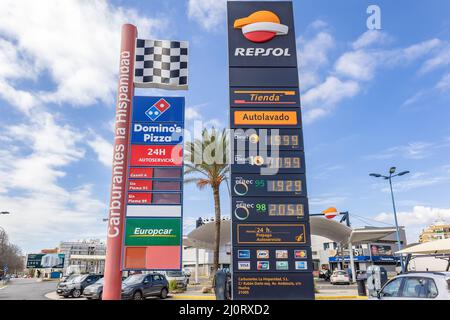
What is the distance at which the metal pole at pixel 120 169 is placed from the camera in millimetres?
12242

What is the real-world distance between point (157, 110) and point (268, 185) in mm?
5184

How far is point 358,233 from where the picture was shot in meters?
33.9

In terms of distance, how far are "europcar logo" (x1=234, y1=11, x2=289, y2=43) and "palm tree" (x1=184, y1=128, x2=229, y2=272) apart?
1087 centimetres

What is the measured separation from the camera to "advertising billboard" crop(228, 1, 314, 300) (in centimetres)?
1149

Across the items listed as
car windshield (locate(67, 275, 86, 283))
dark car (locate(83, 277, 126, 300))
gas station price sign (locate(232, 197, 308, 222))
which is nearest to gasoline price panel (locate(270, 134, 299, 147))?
gas station price sign (locate(232, 197, 308, 222))

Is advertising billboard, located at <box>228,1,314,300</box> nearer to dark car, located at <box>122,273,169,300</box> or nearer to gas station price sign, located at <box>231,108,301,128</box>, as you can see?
gas station price sign, located at <box>231,108,301,128</box>

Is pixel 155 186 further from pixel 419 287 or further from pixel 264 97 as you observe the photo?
pixel 419 287

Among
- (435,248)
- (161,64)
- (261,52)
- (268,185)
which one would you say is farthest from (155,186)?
(435,248)

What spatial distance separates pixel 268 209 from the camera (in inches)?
470

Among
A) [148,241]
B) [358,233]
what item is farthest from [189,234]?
[148,241]

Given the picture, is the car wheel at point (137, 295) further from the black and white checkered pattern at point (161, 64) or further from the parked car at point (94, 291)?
the black and white checkered pattern at point (161, 64)
